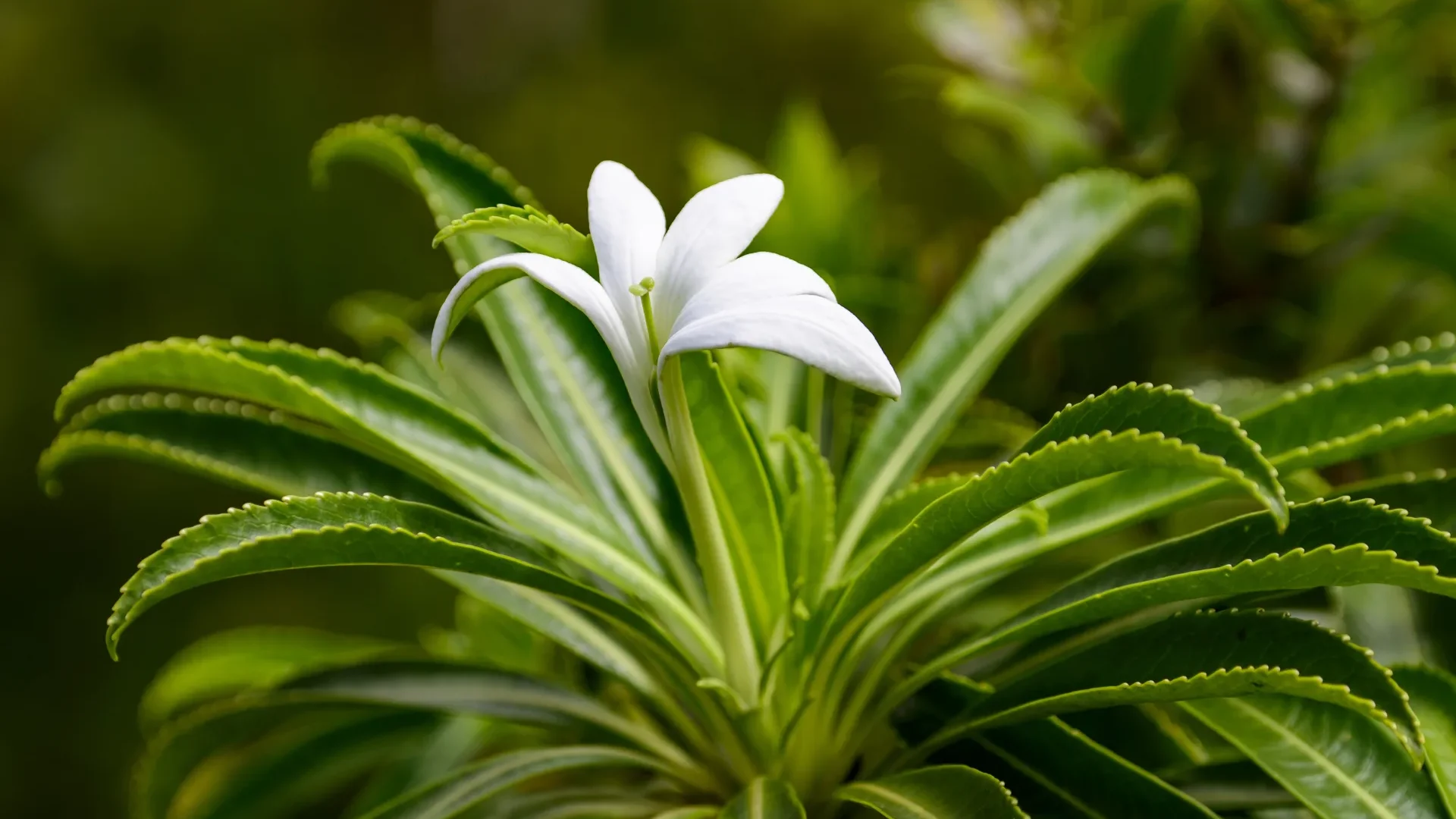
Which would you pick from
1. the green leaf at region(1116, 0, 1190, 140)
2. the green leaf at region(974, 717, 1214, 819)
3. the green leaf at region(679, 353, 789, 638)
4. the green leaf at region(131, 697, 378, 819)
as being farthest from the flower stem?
the green leaf at region(1116, 0, 1190, 140)

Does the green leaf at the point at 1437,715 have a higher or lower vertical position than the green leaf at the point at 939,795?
higher

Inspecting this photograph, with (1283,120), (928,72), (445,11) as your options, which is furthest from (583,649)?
(445,11)

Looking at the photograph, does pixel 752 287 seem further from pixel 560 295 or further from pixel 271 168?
pixel 271 168

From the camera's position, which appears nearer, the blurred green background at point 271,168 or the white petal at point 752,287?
the white petal at point 752,287

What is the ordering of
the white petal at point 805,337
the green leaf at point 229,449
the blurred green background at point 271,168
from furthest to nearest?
the blurred green background at point 271,168 < the green leaf at point 229,449 < the white petal at point 805,337

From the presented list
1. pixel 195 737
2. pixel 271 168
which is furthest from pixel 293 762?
pixel 271 168

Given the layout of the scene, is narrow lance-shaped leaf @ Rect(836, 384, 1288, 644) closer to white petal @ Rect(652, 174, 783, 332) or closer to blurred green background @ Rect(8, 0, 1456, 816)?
white petal @ Rect(652, 174, 783, 332)

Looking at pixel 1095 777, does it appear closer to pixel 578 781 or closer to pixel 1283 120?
pixel 578 781

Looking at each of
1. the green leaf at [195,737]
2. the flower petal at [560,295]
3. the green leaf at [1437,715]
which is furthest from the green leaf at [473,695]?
the green leaf at [1437,715]

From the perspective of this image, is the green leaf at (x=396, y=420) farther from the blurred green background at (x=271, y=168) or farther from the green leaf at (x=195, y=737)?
the blurred green background at (x=271, y=168)
